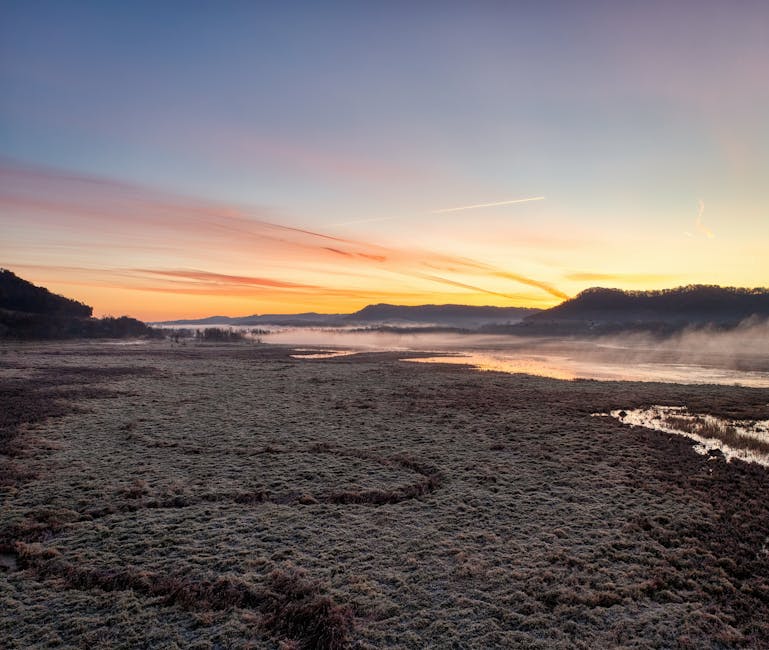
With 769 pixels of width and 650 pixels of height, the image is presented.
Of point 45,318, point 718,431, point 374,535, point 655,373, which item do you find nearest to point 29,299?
point 45,318

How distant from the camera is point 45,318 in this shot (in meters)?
90.6

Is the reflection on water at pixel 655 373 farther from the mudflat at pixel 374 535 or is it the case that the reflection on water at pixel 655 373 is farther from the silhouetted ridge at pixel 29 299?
the silhouetted ridge at pixel 29 299

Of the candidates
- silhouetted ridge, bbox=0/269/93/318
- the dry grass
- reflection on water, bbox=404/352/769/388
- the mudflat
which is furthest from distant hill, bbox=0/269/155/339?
the dry grass

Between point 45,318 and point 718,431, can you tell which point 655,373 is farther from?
point 45,318

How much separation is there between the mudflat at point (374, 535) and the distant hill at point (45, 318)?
269 feet

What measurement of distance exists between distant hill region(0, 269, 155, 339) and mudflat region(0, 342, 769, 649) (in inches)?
3226

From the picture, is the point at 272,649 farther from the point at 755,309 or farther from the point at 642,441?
the point at 755,309

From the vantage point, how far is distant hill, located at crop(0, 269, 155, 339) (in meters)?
83.6

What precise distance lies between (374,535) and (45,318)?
108 meters

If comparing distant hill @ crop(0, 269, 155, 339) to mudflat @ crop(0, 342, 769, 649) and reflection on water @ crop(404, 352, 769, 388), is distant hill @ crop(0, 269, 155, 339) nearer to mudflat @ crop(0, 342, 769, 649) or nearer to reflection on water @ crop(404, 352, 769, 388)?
mudflat @ crop(0, 342, 769, 649)

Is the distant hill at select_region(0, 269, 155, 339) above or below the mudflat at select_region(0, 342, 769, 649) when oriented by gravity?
above

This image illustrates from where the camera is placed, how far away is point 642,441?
1822 centimetres

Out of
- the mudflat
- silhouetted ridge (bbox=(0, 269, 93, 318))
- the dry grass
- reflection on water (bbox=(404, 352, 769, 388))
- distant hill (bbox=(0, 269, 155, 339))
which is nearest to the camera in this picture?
the mudflat

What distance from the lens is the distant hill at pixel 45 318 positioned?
8362 centimetres
